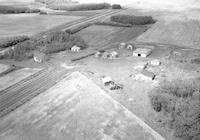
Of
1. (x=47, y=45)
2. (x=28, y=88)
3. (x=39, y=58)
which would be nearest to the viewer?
(x=28, y=88)

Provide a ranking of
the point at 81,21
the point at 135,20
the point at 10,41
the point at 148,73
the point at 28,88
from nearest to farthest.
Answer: the point at 28,88 < the point at 148,73 < the point at 10,41 < the point at 135,20 < the point at 81,21

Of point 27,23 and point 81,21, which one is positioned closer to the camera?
point 81,21

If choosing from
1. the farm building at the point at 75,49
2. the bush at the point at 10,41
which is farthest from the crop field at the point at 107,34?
the bush at the point at 10,41

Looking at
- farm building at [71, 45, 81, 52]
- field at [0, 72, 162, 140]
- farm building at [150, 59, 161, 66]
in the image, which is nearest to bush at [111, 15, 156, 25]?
farm building at [71, 45, 81, 52]

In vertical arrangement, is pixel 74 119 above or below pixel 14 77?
below

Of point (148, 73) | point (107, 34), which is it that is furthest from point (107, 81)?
point (107, 34)

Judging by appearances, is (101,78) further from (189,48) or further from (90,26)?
(90,26)

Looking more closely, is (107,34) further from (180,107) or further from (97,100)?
(180,107)
